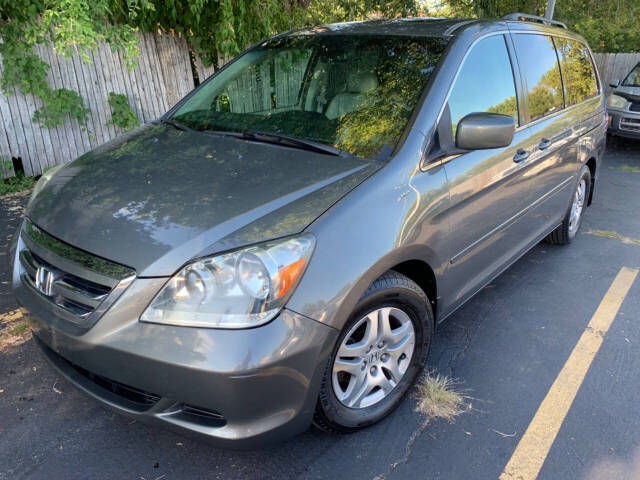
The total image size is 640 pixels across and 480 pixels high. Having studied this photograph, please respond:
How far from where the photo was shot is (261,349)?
1748 mm

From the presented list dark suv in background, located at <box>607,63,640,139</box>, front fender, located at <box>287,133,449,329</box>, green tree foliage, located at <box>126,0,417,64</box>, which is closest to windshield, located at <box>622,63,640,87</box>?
dark suv in background, located at <box>607,63,640,139</box>

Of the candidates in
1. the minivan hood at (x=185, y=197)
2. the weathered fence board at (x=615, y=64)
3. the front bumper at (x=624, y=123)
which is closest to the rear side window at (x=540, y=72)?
the minivan hood at (x=185, y=197)

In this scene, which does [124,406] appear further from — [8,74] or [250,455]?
[8,74]

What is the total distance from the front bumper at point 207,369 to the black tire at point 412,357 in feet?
0.56

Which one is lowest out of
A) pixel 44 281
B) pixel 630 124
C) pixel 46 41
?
pixel 630 124

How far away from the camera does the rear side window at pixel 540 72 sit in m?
3.35

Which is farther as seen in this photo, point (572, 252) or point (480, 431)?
point (572, 252)

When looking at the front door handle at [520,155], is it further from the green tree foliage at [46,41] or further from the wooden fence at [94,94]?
the wooden fence at [94,94]

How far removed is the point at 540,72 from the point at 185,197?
2713 mm

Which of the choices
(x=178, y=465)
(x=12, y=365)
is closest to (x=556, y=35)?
(x=178, y=465)

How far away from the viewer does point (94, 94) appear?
6219 millimetres

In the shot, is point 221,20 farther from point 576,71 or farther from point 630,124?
point 630,124

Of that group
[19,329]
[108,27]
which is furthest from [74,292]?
[108,27]

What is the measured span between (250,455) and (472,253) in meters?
1.56
